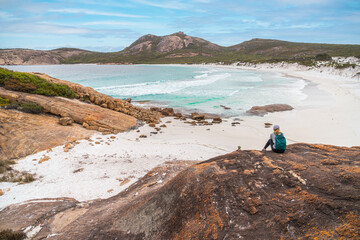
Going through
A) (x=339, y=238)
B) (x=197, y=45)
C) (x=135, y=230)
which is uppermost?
(x=197, y=45)

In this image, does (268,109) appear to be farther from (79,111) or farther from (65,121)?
(65,121)

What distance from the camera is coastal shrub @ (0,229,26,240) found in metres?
4.36

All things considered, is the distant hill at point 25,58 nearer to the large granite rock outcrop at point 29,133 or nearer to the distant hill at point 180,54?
the distant hill at point 180,54

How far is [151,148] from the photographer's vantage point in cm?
1158

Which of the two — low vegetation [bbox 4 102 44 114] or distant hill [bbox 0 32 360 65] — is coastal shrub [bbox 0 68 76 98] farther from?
distant hill [bbox 0 32 360 65]

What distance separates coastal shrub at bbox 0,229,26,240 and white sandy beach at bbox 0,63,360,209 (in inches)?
84.9

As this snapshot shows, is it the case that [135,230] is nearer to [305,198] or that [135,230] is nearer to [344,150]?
[305,198]

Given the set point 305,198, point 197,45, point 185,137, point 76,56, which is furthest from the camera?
point 197,45

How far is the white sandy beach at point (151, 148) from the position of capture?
288 inches

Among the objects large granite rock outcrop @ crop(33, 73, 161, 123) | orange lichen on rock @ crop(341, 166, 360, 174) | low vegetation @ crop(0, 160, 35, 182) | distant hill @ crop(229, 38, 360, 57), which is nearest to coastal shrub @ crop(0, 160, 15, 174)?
low vegetation @ crop(0, 160, 35, 182)

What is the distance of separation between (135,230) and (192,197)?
4.37 feet

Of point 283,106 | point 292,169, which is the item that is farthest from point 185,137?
point 283,106

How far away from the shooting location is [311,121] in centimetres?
1609

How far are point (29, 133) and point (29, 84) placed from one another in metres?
5.03
